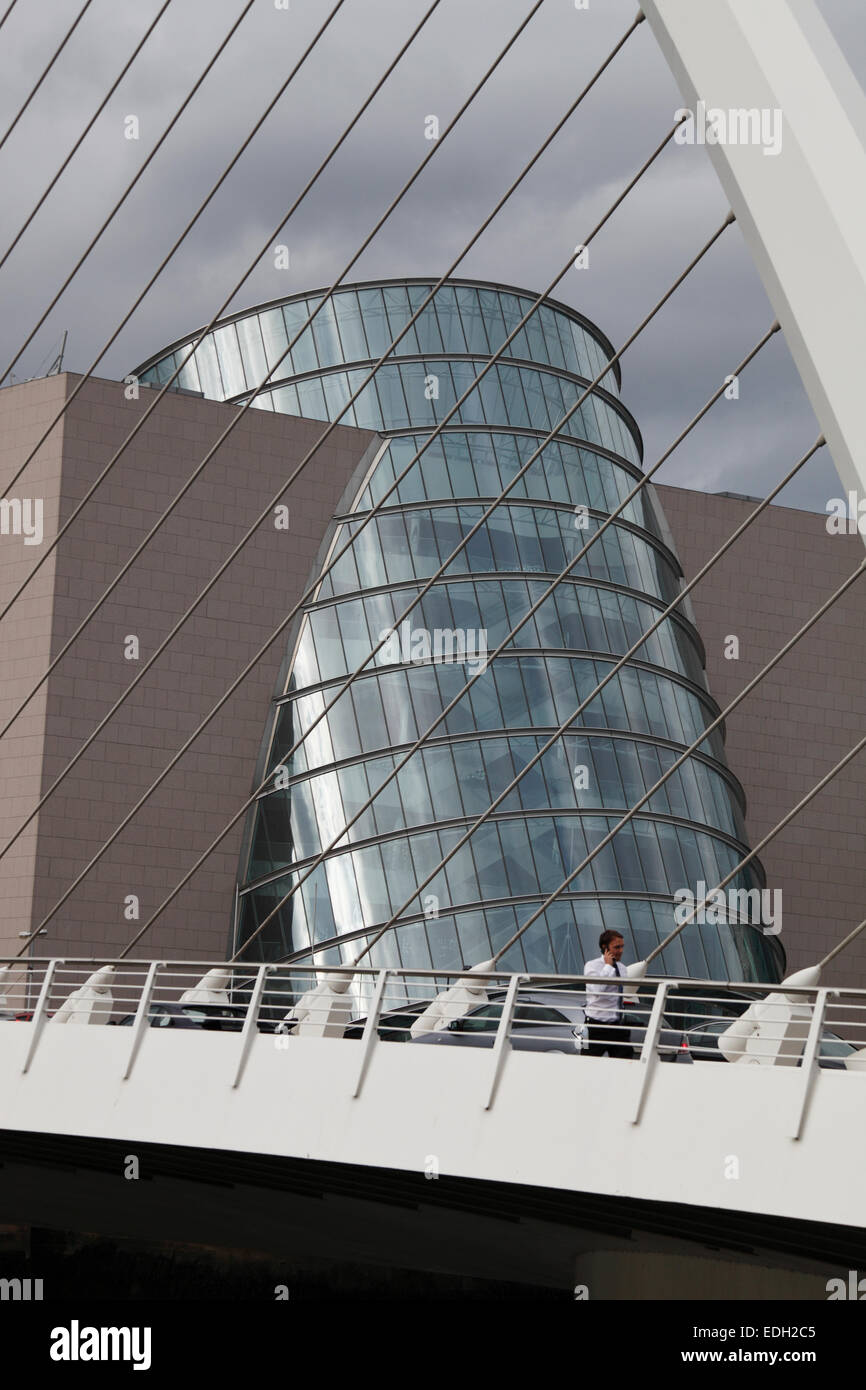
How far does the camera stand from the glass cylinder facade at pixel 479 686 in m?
36.4

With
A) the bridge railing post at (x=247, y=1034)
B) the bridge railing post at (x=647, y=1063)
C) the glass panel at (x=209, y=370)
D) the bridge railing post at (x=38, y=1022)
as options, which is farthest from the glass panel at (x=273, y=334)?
the bridge railing post at (x=647, y=1063)

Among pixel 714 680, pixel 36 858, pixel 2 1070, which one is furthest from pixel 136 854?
pixel 2 1070

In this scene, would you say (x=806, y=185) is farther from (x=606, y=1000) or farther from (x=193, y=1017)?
(x=193, y=1017)

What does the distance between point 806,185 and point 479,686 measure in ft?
94.0

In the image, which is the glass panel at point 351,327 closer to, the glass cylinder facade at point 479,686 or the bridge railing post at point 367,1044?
the glass cylinder facade at point 479,686

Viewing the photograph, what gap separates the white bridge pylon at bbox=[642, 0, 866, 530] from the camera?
9.05 metres

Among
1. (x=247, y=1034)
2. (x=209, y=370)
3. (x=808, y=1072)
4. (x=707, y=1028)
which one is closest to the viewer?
(x=808, y=1072)

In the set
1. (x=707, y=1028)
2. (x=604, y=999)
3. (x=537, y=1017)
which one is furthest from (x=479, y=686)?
(x=604, y=999)

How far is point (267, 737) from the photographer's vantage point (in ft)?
130

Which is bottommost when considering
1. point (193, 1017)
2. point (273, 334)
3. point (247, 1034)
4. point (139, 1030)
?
point (247, 1034)

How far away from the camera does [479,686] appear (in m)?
37.8

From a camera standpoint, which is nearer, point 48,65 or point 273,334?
point 48,65

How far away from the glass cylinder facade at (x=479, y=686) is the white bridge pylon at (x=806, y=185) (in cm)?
2584

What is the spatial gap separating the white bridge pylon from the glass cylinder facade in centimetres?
2584
